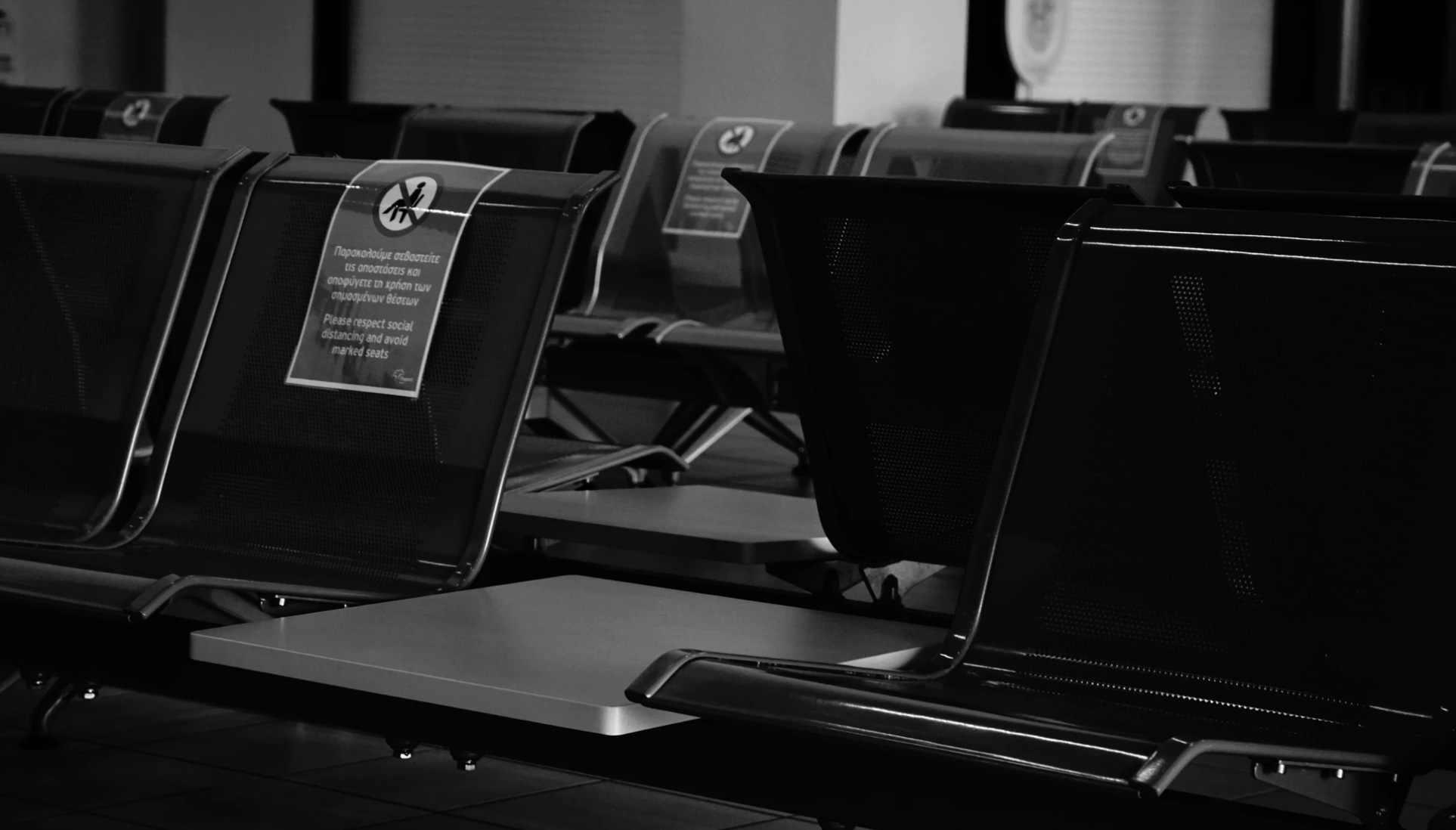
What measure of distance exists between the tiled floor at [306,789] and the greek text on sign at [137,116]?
422 cm

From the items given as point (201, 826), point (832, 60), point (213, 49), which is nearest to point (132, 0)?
point (213, 49)

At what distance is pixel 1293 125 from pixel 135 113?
449cm

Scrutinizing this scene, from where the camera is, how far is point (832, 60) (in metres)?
8.23

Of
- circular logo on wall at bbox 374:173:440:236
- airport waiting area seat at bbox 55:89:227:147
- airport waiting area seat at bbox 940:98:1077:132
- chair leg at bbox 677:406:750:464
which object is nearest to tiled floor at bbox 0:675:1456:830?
circular logo on wall at bbox 374:173:440:236

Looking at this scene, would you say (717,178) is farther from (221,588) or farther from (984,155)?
(221,588)

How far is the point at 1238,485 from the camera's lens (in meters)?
1.77

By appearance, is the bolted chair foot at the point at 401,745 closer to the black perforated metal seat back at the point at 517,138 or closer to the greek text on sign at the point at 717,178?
the greek text on sign at the point at 717,178

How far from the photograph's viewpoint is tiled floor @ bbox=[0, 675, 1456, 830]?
282 centimetres

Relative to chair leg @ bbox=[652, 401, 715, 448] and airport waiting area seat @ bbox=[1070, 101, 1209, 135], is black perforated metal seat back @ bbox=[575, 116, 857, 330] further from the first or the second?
airport waiting area seat @ bbox=[1070, 101, 1209, 135]

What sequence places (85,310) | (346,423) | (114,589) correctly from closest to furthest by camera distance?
(114,589)
(346,423)
(85,310)

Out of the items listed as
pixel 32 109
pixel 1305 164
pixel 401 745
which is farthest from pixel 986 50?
pixel 401 745

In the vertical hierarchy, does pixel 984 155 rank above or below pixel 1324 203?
below

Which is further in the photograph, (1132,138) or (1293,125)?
(1132,138)

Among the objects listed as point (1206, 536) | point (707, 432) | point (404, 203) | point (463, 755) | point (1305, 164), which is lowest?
point (707, 432)
